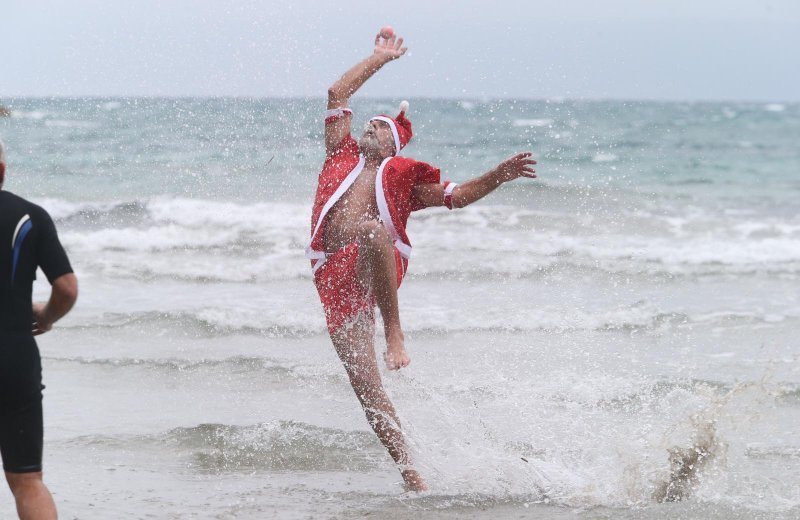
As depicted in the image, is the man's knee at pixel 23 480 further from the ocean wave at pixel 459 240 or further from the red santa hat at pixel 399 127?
the ocean wave at pixel 459 240

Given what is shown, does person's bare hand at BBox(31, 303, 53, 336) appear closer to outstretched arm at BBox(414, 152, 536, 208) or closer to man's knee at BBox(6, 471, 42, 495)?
man's knee at BBox(6, 471, 42, 495)

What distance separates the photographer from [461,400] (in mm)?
6895

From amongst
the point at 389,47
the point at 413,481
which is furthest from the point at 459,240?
the point at 413,481

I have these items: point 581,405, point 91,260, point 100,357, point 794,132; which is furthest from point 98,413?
point 794,132

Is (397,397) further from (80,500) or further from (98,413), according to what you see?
(80,500)

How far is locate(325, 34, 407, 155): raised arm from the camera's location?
5348 millimetres

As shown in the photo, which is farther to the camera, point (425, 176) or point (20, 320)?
point (425, 176)

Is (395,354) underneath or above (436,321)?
above

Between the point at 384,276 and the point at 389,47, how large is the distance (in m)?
1.47

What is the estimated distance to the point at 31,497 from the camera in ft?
11.6

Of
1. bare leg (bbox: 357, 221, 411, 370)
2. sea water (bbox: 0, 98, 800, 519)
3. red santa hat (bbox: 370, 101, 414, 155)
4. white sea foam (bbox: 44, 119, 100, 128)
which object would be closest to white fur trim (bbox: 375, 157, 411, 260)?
red santa hat (bbox: 370, 101, 414, 155)

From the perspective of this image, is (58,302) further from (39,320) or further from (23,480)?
(23,480)

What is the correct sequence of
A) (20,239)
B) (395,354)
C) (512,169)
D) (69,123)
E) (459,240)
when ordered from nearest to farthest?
(20,239) < (395,354) < (512,169) < (459,240) < (69,123)

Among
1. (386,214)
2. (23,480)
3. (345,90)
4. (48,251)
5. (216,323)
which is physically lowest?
(216,323)
